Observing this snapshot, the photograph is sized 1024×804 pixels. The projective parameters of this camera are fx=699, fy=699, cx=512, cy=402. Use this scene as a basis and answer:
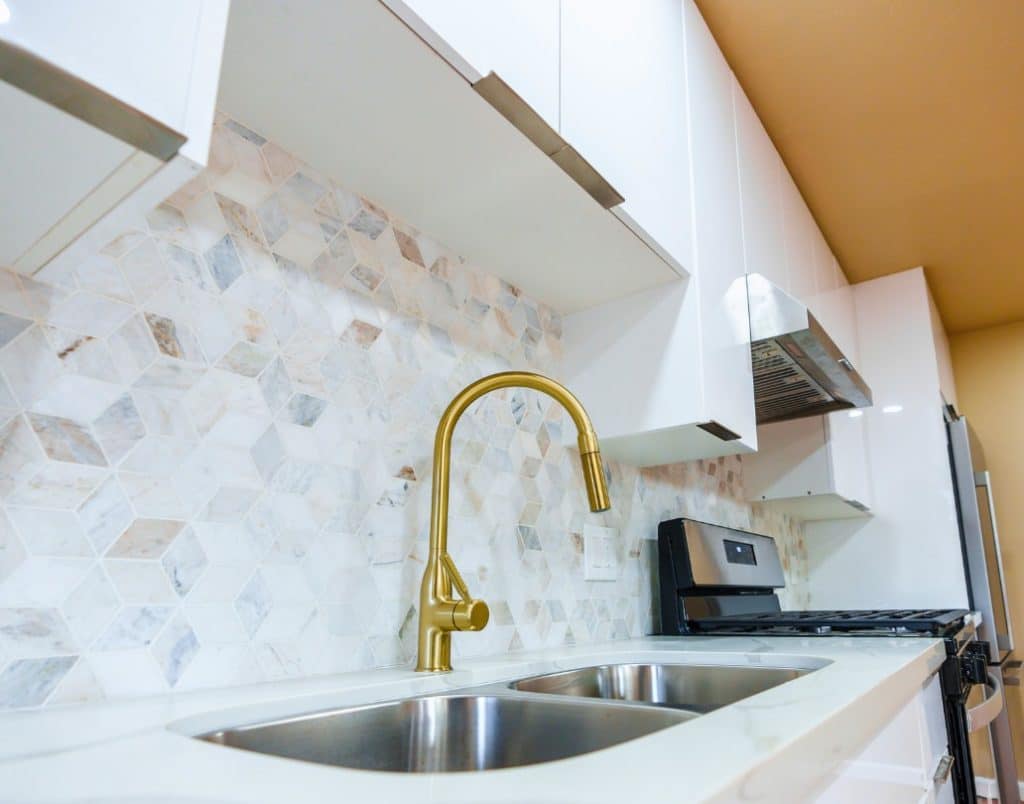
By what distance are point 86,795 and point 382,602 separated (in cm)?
66

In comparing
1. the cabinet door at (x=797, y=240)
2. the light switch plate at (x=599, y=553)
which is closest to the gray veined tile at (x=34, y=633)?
the light switch plate at (x=599, y=553)

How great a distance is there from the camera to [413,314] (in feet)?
3.85

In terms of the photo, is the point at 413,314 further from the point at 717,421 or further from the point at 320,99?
the point at 717,421

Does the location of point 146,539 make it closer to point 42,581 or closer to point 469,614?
point 42,581

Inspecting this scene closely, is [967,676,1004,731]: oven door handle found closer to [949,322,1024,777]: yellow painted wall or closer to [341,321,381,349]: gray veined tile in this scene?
[341,321,381,349]: gray veined tile

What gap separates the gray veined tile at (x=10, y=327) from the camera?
26.6 inches

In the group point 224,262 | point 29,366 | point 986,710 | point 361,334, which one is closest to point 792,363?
point 986,710

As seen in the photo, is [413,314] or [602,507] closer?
[602,507]

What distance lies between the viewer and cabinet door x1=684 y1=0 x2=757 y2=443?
4.65 ft

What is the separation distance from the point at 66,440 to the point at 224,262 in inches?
11.7

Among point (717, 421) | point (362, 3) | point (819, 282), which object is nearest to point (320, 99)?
point (362, 3)

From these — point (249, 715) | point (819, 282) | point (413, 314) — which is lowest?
point (249, 715)

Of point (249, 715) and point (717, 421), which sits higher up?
point (717, 421)

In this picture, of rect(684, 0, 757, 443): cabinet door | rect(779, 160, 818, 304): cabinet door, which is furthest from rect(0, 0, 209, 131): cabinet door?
rect(779, 160, 818, 304): cabinet door
